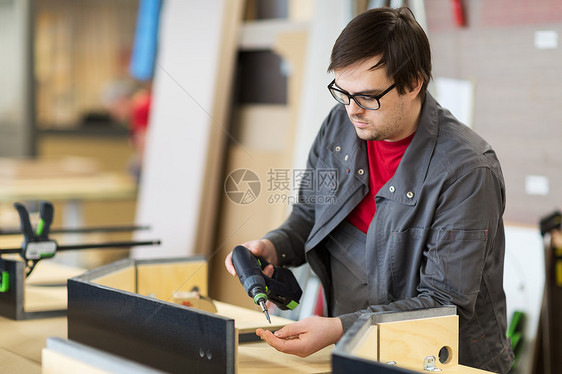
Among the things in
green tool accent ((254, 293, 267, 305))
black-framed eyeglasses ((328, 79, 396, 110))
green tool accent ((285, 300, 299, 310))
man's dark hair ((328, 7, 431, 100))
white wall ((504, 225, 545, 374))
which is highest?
man's dark hair ((328, 7, 431, 100))

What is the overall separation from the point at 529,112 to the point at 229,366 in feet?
6.24

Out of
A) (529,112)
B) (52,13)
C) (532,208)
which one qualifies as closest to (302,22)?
(529,112)

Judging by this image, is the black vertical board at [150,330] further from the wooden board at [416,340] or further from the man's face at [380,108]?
the man's face at [380,108]

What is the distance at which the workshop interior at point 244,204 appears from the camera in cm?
131

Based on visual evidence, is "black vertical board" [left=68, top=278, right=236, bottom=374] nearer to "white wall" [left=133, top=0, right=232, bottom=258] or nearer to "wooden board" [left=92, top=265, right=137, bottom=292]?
"wooden board" [left=92, top=265, right=137, bottom=292]

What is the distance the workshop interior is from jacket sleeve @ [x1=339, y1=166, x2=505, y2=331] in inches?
3.5

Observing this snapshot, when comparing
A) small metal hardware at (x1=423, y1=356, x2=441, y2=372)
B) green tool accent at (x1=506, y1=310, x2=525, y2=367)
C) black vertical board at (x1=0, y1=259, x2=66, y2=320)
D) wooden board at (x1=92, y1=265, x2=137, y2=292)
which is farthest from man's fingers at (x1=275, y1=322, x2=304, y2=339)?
green tool accent at (x1=506, y1=310, x2=525, y2=367)

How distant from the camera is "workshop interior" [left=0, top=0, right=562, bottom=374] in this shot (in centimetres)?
131

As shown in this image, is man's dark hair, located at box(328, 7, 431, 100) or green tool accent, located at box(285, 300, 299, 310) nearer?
man's dark hair, located at box(328, 7, 431, 100)

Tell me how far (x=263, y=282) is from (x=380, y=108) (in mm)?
440

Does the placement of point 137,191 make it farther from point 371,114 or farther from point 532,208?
point 371,114

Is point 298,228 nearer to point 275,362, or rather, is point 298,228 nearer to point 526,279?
point 275,362

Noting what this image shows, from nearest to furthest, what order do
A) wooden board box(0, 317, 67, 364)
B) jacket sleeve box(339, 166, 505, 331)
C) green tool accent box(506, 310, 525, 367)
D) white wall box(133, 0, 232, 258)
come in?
jacket sleeve box(339, 166, 505, 331) < wooden board box(0, 317, 67, 364) < green tool accent box(506, 310, 525, 367) < white wall box(133, 0, 232, 258)

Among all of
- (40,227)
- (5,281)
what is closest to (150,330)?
(5,281)
